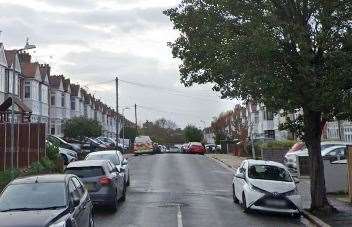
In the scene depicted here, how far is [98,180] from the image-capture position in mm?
17375

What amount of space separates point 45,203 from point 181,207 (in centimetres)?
835

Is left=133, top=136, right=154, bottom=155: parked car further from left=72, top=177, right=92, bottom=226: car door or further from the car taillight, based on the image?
left=72, top=177, right=92, bottom=226: car door

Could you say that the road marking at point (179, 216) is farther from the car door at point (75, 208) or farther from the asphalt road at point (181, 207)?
the car door at point (75, 208)

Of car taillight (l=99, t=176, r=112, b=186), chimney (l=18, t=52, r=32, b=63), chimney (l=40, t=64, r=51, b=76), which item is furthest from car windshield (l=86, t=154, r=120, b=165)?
chimney (l=40, t=64, r=51, b=76)

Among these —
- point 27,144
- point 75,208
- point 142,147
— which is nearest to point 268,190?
point 75,208

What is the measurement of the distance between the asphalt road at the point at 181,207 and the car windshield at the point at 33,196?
13.2 feet

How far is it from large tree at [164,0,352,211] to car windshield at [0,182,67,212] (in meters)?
6.46

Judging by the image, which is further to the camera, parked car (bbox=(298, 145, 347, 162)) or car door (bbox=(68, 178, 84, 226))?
parked car (bbox=(298, 145, 347, 162))

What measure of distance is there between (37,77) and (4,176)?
37.6 m

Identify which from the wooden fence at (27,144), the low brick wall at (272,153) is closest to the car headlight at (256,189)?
the wooden fence at (27,144)

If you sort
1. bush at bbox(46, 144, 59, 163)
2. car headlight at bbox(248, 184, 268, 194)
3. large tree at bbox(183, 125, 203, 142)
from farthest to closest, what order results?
large tree at bbox(183, 125, 203, 142)
bush at bbox(46, 144, 59, 163)
car headlight at bbox(248, 184, 268, 194)

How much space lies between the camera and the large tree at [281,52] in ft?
52.3

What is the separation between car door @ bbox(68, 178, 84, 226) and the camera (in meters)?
11.0

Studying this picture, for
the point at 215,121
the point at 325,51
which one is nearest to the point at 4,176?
the point at 325,51
